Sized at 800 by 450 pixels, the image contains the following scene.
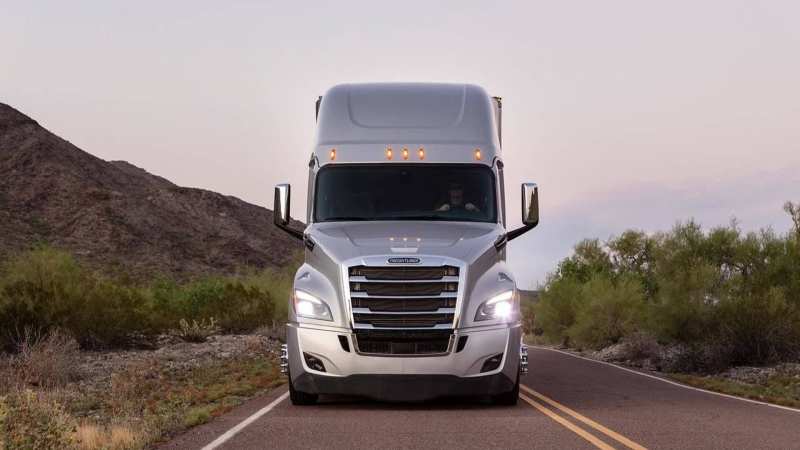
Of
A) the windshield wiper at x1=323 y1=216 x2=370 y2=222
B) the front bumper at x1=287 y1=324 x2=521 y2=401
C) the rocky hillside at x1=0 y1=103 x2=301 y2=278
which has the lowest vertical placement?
the front bumper at x1=287 y1=324 x2=521 y2=401

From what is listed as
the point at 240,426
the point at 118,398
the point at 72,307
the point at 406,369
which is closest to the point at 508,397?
the point at 406,369

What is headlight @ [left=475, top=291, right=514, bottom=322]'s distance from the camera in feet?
40.1

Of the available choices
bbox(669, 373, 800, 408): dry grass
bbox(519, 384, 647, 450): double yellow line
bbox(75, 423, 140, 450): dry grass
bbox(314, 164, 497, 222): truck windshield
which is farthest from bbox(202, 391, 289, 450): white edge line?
bbox(669, 373, 800, 408): dry grass

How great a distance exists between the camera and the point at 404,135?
13.9m

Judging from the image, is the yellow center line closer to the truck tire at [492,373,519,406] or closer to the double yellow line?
the double yellow line

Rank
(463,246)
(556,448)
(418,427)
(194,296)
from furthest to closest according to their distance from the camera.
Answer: (194,296), (463,246), (418,427), (556,448)

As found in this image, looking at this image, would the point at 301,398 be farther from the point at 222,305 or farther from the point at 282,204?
the point at 222,305

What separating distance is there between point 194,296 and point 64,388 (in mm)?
20301

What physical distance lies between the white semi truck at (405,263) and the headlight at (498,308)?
0.05 feet

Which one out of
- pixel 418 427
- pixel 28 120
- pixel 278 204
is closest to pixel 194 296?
pixel 278 204

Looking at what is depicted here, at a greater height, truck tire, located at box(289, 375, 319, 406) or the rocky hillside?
the rocky hillside

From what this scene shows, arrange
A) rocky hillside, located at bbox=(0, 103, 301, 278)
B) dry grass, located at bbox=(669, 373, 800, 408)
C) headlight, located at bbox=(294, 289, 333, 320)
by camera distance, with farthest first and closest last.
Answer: rocky hillside, located at bbox=(0, 103, 301, 278) → dry grass, located at bbox=(669, 373, 800, 408) → headlight, located at bbox=(294, 289, 333, 320)

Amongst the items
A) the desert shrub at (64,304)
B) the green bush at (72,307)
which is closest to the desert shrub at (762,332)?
the green bush at (72,307)

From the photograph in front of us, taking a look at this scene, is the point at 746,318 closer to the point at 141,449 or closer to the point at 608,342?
the point at 608,342
